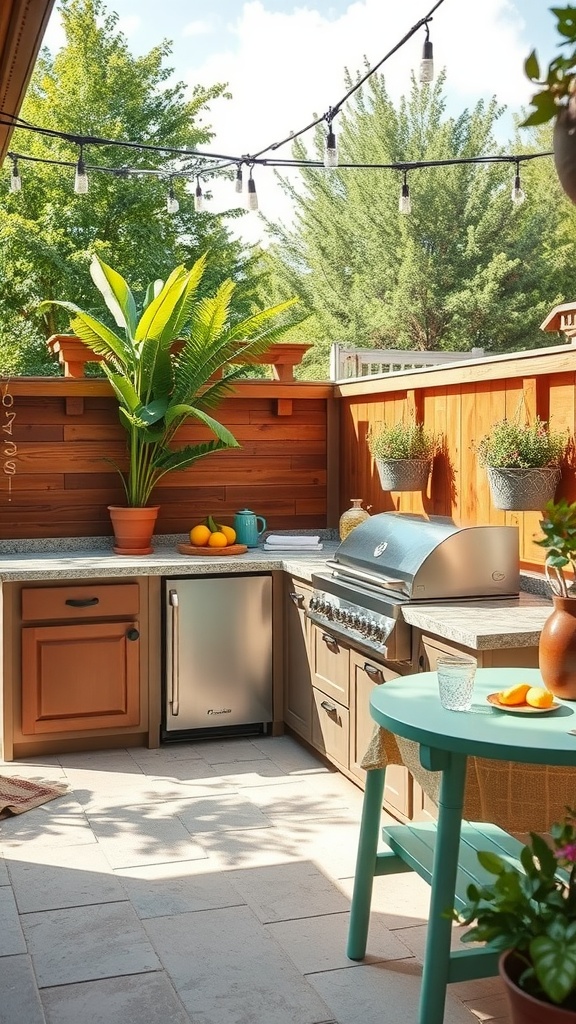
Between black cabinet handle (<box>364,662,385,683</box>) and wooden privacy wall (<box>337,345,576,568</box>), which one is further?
black cabinet handle (<box>364,662,385,683</box>)

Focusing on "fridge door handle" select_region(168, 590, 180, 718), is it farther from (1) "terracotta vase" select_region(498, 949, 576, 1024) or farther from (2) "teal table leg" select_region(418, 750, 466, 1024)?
(1) "terracotta vase" select_region(498, 949, 576, 1024)

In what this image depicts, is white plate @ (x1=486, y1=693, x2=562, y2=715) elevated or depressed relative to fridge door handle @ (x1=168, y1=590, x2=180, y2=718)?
elevated

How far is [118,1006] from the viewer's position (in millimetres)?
2709

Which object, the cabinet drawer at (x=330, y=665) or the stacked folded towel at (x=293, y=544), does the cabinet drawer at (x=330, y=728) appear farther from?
the stacked folded towel at (x=293, y=544)

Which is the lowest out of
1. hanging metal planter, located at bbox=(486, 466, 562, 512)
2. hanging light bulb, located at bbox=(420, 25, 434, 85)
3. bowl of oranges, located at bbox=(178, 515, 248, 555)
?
bowl of oranges, located at bbox=(178, 515, 248, 555)

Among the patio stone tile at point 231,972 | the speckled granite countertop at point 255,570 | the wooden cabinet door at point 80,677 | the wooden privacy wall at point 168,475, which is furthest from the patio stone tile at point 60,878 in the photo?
the wooden privacy wall at point 168,475

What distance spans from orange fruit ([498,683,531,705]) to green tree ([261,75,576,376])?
1735 centimetres

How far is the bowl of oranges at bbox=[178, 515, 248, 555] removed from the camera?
5215mm

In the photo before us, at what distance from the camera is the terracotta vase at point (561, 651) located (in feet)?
8.73

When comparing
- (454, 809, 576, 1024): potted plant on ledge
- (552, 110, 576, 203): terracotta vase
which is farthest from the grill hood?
(552, 110, 576, 203): terracotta vase

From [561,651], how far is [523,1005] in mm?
1430

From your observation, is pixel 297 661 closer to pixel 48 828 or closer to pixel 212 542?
pixel 212 542

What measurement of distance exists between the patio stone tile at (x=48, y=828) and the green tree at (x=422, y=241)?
647 inches

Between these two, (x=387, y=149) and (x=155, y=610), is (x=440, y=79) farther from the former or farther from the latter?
(x=155, y=610)
